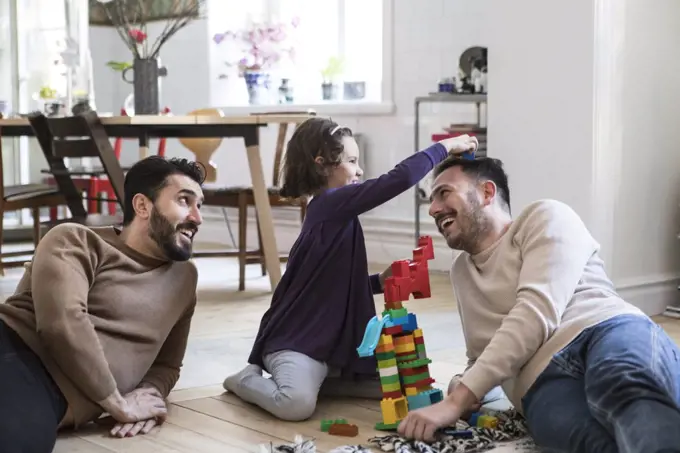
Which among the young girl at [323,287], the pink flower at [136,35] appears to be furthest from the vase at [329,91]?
the young girl at [323,287]

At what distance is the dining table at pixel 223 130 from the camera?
441 cm

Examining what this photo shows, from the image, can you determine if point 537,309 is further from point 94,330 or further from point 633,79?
point 633,79

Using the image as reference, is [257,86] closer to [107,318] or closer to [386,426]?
[107,318]

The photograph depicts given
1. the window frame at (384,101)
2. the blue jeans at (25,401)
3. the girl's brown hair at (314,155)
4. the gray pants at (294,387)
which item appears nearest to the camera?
the blue jeans at (25,401)

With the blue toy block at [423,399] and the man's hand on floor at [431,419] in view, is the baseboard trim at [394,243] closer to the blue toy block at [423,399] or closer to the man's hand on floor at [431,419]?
the blue toy block at [423,399]

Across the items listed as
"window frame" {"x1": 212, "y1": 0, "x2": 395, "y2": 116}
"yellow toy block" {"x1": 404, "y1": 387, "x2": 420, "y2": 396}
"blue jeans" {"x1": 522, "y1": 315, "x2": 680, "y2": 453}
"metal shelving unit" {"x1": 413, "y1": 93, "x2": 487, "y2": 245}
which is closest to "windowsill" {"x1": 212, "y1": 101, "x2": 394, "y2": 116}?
"window frame" {"x1": 212, "y1": 0, "x2": 395, "y2": 116}

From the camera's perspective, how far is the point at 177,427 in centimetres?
252

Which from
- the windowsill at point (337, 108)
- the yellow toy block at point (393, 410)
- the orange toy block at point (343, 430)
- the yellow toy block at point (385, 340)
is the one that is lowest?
the orange toy block at point (343, 430)

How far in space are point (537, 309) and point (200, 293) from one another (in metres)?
2.93

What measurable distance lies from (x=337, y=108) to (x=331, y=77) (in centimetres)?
33

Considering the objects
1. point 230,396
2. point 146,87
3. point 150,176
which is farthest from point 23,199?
point 150,176

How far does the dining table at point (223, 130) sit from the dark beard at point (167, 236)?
1.86m

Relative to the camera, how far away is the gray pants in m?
2.57

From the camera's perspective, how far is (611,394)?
1933 mm
